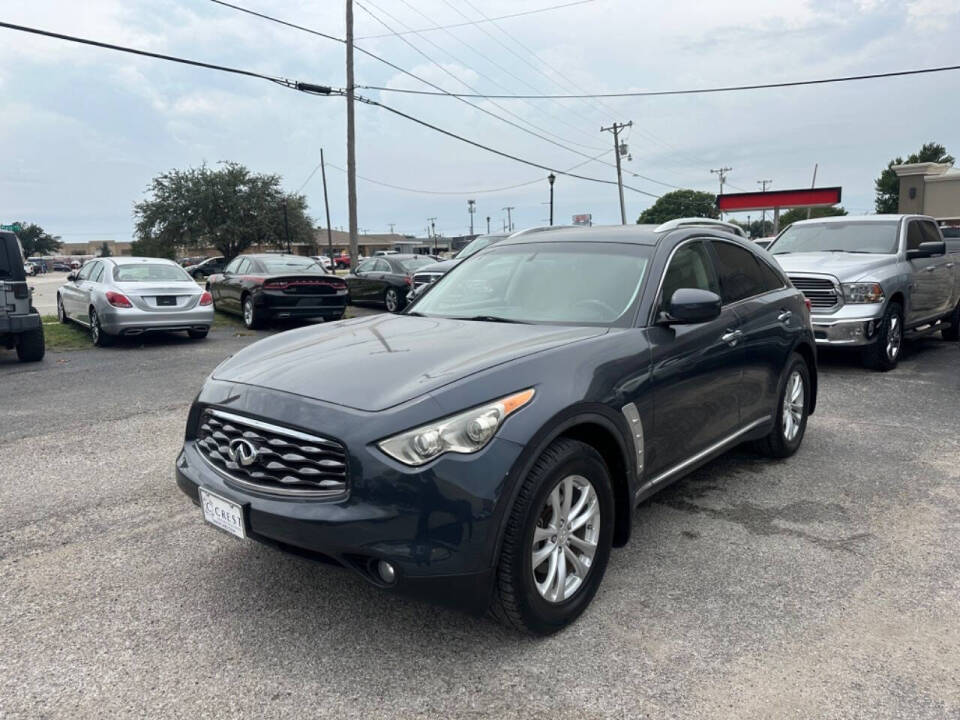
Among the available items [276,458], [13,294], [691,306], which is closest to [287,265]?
[13,294]

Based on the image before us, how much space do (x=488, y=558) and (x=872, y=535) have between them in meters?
2.50

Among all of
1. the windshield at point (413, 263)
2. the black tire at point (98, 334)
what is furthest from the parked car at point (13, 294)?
the windshield at point (413, 263)

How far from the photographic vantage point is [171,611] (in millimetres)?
3133

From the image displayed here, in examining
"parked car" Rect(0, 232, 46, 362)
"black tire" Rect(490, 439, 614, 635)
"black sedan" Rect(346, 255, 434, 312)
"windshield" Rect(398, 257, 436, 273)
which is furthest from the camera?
"windshield" Rect(398, 257, 436, 273)

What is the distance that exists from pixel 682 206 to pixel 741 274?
89034 millimetres

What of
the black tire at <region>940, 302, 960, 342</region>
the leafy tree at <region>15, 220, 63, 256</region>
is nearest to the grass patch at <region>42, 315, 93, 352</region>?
the black tire at <region>940, 302, 960, 342</region>

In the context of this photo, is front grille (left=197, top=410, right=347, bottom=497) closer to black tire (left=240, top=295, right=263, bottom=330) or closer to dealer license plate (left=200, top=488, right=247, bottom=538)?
dealer license plate (left=200, top=488, right=247, bottom=538)

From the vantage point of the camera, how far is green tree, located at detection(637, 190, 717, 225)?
8706cm

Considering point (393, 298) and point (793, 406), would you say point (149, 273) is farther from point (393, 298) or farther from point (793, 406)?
point (793, 406)

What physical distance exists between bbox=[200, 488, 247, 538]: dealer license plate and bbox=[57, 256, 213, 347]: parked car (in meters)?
9.16

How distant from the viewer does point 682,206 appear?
8875 centimetres

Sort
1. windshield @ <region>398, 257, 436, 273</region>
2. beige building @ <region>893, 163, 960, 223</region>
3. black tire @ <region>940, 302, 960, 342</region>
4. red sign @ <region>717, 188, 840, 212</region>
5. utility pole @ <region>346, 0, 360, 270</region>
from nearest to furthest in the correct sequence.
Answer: black tire @ <region>940, 302, 960, 342</region>
windshield @ <region>398, 257, 436, 273</region>
utility pole @ <region>346, 0, 360, 270</region>
red sign @ <region>717, 188, 840, 212</region>
beige building @ <region>893, 163, 960, 223</region>

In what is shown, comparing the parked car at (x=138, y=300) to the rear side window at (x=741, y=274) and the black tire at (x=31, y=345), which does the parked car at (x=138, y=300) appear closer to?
the black tire at (x=31, y=345)

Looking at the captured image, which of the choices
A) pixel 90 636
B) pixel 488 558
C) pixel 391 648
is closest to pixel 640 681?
pixel 488 558
